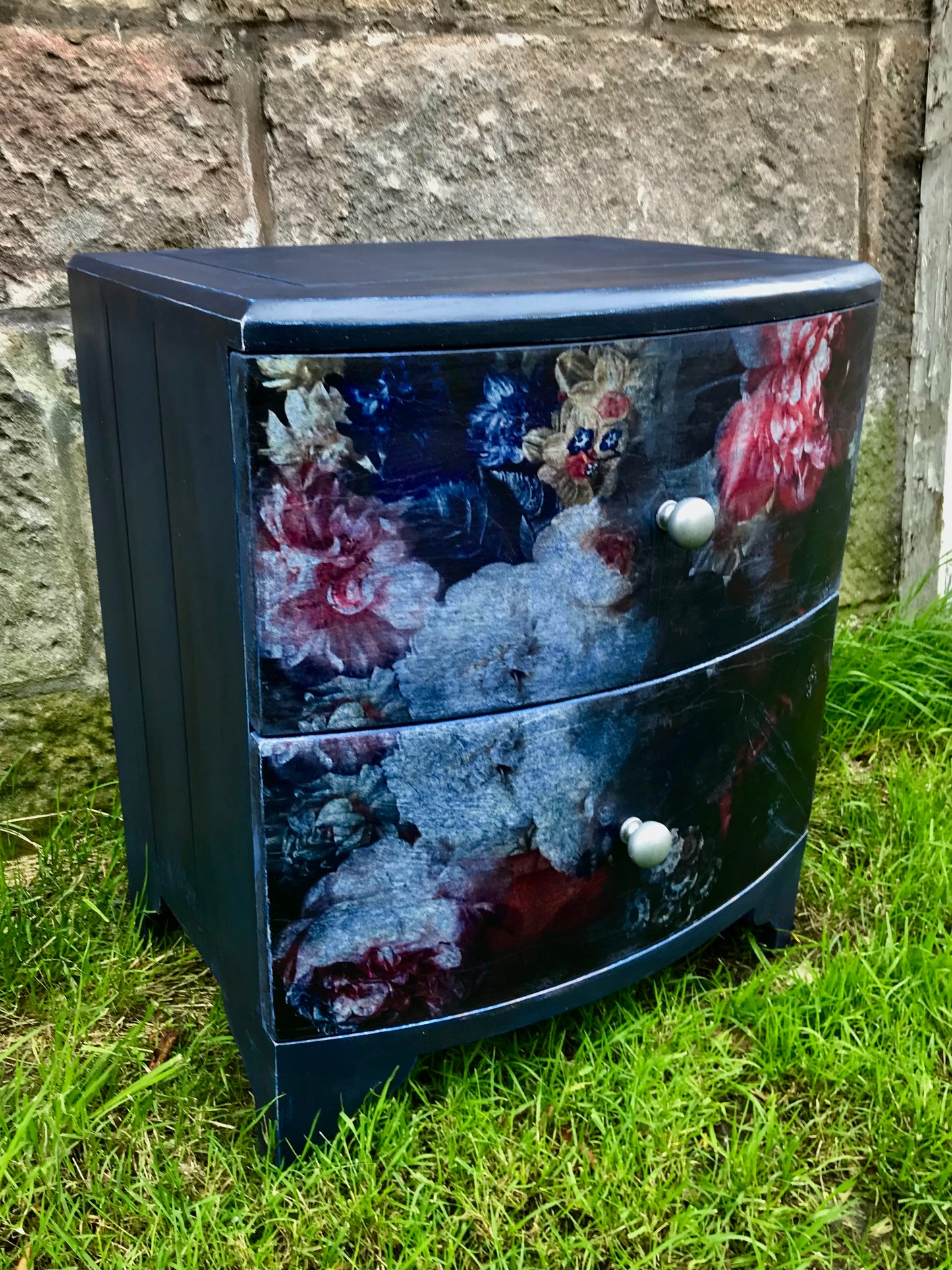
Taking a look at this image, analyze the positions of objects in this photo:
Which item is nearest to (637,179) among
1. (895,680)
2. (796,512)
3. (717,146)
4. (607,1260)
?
(717,146)

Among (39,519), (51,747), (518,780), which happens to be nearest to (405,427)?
(518,780)

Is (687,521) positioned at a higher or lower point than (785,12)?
lower

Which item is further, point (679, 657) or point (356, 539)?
point (679, 657)

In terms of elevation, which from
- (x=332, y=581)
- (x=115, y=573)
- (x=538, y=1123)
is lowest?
(x=538, y=1123)

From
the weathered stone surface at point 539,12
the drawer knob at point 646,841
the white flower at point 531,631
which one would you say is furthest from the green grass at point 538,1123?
the weathered stone surface at point 539,12

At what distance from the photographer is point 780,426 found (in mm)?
1155

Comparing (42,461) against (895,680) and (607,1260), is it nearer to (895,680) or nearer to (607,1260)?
(607,1260)

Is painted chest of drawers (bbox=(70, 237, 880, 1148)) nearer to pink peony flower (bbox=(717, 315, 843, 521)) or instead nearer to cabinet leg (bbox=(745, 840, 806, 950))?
pink peony flower (bbox=(717, 315, 843, 521))

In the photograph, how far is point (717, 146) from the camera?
1856 mm

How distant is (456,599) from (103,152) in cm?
89

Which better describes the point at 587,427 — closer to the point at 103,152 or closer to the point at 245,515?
the point at 245,515

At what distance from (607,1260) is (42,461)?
1.19 metres

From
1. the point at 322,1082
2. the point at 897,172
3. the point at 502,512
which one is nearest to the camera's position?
the point at 502,512

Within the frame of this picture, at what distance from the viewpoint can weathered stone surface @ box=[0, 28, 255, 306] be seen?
1.42 meters
